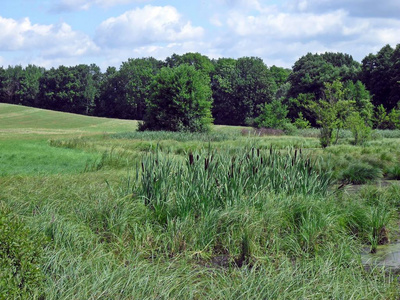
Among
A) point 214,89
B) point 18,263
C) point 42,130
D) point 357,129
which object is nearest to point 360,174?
point 18,263

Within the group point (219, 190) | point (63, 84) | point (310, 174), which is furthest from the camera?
point (63, 84)

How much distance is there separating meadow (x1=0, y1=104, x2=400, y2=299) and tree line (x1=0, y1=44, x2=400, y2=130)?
17029mm

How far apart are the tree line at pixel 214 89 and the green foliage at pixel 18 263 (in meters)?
20.9

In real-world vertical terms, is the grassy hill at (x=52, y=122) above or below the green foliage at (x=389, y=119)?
below

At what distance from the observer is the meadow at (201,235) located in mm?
3971

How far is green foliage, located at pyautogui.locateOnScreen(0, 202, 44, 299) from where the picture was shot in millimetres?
3542

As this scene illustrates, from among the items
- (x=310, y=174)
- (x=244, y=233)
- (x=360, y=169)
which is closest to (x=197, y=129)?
(x=360, y=169)

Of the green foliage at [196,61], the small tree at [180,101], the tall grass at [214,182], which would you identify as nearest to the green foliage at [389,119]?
the small tree at [180,101]

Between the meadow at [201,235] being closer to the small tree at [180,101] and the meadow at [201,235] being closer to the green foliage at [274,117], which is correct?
the small tree at [180,101]

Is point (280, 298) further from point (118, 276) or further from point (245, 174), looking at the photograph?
point (245, 174)

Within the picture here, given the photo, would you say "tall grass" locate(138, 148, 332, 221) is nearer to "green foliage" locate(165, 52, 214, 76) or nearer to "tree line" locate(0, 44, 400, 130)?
"tree line" locate(0, 44, 400, 130)

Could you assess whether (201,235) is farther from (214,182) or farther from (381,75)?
(381,75)

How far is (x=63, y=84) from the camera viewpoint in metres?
75.7

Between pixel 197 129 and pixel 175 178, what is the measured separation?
29.0 metres
